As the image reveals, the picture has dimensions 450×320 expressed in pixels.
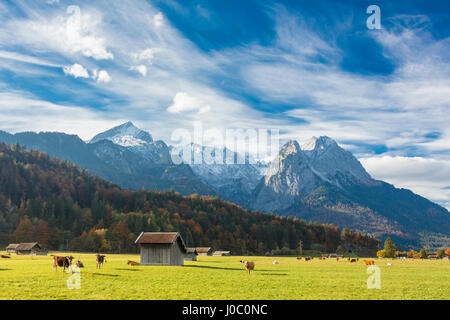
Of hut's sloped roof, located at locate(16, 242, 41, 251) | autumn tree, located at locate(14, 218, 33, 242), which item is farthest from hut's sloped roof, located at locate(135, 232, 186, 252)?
autumn tree, located at locate(14, 218, 33, 242)

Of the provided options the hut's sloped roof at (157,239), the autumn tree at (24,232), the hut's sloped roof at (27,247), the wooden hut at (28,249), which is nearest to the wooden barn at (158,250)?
the hut's sloped roof at (157,239)

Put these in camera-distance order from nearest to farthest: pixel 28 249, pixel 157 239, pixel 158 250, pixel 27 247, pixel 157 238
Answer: pixel 158 250
pixel 157 239
pixel 157 238
pixel 28 249
pixel 27 247

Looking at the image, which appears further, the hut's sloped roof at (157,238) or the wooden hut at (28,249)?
the wooden hut at (28,249)

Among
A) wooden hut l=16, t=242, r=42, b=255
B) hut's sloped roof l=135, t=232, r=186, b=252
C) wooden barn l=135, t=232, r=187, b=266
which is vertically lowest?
wooden hut l=16, t=242, r=42, b=255

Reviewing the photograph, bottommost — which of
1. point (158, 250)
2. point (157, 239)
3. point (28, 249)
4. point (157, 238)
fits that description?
point (28, 249)

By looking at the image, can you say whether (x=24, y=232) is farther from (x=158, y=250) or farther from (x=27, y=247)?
(x=158, y=250)

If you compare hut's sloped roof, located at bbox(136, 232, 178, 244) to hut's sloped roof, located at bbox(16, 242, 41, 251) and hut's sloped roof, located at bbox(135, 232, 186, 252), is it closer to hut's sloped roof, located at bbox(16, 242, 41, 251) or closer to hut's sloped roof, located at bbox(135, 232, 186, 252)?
hut's sloped roof, located at bbox(135, 232, 186, 252)

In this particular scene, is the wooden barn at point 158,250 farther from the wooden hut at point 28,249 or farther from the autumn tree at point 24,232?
the autumn tree at point 24,232

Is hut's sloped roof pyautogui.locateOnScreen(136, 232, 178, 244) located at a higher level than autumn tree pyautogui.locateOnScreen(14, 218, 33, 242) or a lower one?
higher

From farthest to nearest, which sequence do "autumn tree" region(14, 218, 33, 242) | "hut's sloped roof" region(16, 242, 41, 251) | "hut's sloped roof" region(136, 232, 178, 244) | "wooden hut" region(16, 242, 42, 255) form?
"autumn tree" region(14, 218, 33, 242)
"hut's sloped roof" region(16, 242, 41, 251)
"wooden hut" region(16, 242, 42, 255)
"hut's sloped roof" region(136, 232, 178, 244)

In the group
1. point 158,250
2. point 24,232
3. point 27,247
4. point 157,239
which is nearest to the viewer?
point 158,250

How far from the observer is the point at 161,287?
32625 millimetres

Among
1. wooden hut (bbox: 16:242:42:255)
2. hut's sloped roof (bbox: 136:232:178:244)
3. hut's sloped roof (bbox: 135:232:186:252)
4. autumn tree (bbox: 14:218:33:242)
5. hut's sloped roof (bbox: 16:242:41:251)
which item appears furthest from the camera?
autumn tree (bbox: 14:218:33:242)

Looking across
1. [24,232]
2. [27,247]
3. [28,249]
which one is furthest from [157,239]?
[24,232]
